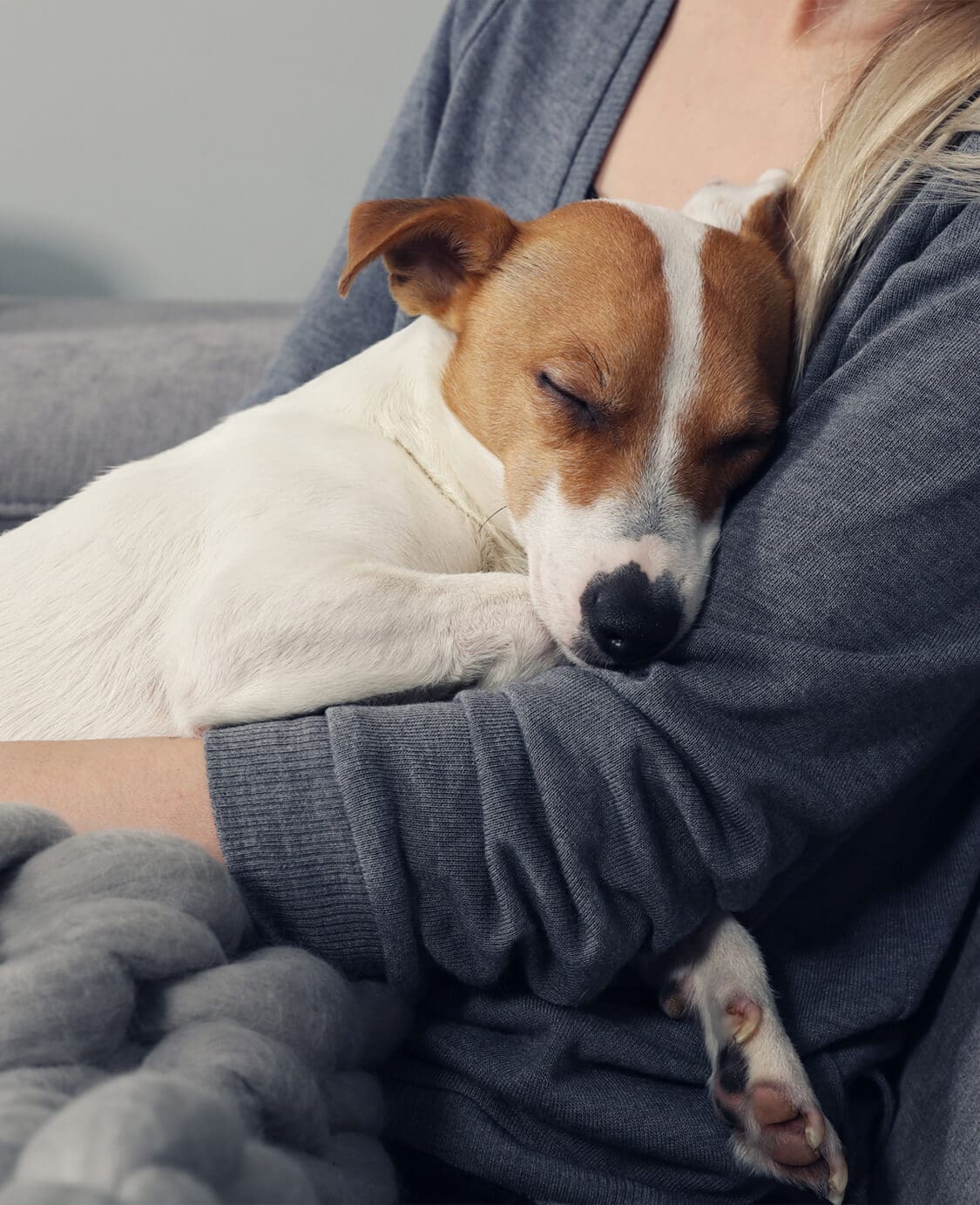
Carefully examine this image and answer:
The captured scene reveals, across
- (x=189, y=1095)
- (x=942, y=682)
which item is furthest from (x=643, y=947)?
(x=189, y=1095)

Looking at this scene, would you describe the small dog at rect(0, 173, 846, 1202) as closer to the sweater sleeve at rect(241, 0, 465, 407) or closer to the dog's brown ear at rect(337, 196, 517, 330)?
the dog's brown ear at rect(337, 196, 517, 330)

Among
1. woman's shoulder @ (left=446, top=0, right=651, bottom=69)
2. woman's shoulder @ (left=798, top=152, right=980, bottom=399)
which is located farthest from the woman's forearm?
woman's shoulder @ (left=446, top=0, right=651, bottom=69)

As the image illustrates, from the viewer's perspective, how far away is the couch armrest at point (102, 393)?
6.46ft

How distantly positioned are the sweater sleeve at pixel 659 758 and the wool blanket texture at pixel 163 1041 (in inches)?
3.2

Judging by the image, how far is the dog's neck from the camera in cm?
126

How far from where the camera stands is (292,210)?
3.19 meters

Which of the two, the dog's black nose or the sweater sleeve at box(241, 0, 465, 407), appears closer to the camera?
the dog's black nose

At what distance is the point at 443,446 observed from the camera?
4.21 feet

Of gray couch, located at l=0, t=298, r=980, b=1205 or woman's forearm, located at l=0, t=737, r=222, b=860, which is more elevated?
woman's forearm, located at l=0, t=737, r=222, b=860

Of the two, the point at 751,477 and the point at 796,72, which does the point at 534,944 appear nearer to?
the point at 751,477

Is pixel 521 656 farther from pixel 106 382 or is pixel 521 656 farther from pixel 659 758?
pixel 106 382

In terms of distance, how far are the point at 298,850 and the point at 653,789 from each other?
0.92ft

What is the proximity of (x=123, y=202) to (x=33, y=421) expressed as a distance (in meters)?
1.40

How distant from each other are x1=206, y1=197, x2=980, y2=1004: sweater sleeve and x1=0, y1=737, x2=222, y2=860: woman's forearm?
45mm
